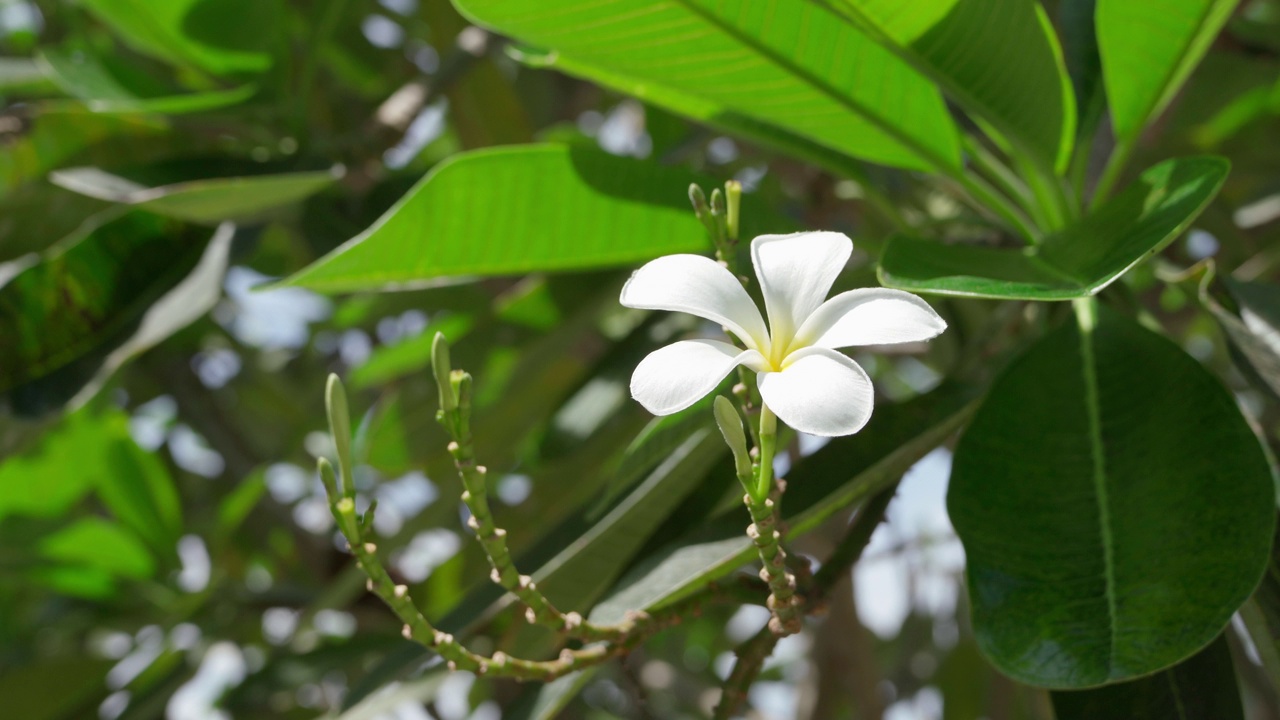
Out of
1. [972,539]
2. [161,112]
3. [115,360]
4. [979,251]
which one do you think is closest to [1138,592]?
[972,539]

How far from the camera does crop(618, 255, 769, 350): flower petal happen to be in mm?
441

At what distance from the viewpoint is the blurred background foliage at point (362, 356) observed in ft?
3.05

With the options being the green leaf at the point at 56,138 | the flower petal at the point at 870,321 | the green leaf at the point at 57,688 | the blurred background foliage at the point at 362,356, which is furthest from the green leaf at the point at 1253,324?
the green leaf at the point at 57,688

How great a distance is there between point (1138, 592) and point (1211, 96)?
3.98 ft

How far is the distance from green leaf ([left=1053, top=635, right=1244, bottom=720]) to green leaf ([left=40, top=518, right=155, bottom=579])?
1295mm

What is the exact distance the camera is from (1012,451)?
72 centimetres

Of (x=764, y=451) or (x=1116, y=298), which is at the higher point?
(x=764, y=451)

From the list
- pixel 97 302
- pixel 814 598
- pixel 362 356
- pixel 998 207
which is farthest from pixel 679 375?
pixel 362 356

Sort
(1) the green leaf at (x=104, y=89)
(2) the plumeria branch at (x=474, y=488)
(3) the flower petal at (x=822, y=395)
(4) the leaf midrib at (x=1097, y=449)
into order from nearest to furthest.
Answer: (3) the flower petal at (x=822, y=395) → (2) the plumeria branch at (x=474, y=488) → (4) the leaf midrib at (x=1097, y=449) → (1) the green leaf at (x=104, y=89)

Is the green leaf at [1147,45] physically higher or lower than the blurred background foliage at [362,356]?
higher

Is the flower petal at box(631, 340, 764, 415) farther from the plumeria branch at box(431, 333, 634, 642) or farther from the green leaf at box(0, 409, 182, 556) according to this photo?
the green leaf at box(0, 409, 182, 556)

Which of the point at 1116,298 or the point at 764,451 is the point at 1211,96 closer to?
the point at 1116,298

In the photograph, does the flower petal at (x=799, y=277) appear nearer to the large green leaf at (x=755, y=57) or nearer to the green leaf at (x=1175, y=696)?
the large green leaf at (x=755, y=57)

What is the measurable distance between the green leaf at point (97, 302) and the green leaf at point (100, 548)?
57 centimetres
